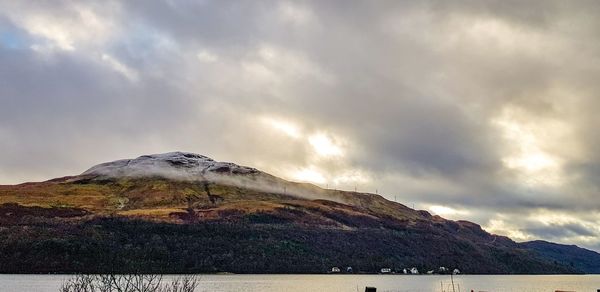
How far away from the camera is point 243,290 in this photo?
130 meters

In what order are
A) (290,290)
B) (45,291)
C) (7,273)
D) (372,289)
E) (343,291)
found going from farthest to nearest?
1. (7,273)
2. (290,290)
3. (343,291)
4. (45,291)
5. (372,289)

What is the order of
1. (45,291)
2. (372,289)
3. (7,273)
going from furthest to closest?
(7,273)
(45,291)
(372,289)

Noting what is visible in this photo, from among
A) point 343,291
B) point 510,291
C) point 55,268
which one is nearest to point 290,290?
point 343,291

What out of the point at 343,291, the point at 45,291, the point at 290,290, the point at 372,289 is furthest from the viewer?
the point at 290,290

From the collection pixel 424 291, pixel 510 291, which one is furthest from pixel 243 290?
pixel 510 291

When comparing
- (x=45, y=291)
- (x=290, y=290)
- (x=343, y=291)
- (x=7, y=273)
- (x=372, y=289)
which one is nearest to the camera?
(x=372, y=289)

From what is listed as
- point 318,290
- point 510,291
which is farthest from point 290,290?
point 510,291

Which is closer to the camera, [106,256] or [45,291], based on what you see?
[45,291]

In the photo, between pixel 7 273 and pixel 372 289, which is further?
pixel 7 273

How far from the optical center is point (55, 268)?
197875mm

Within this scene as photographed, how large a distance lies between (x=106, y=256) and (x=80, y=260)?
9776 millimetres

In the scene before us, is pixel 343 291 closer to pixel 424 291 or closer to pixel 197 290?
pixel 424 291

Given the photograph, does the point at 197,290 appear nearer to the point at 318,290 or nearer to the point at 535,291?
the point at 318,290

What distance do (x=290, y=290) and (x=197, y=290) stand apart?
24.5 m
